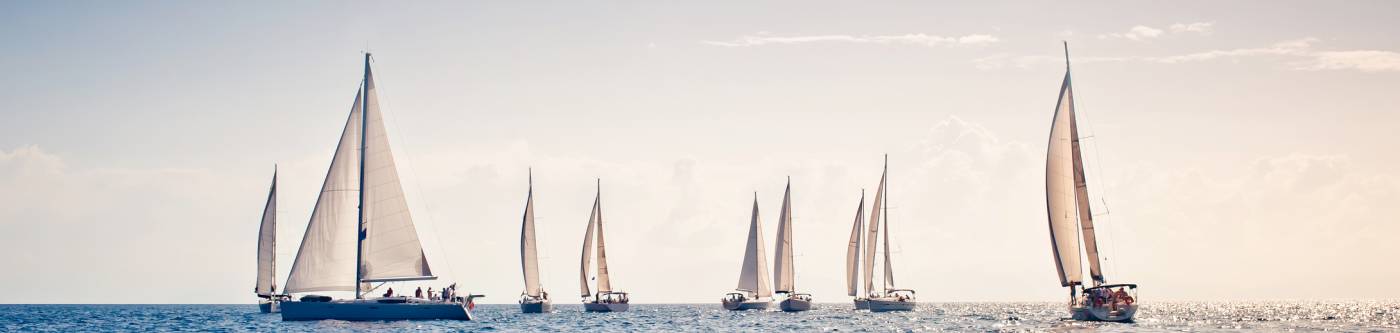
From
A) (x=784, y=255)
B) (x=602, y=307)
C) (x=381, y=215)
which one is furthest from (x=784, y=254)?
(x=381, y=215)

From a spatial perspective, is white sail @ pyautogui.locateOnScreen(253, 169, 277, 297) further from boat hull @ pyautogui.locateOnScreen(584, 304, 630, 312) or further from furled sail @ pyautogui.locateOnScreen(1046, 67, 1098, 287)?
furled sail @ pyautogui.locateOnScreen(1046, 67, 1098, 287)

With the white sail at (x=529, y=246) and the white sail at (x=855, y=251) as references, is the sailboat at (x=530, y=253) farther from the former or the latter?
the white sail at (x=855, y=251)

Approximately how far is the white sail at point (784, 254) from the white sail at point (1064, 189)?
48914 millimetres

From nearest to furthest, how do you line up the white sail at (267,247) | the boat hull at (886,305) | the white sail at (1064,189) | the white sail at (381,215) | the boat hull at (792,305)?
1. the white sail at (381,215)
2. the white sail at (1064,189)
3. the white sail at (267,247)
4. the boat hull at (886,305)
5. the boat hull at (792,305)

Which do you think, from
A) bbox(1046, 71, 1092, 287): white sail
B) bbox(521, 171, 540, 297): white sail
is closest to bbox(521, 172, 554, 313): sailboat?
bbox(521, 171, 540, 297): white sail

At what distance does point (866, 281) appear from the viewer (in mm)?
110062

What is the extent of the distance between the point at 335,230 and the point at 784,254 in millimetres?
57271

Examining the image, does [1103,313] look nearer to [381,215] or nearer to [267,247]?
[381,215]

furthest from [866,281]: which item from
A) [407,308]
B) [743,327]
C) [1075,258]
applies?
[407,308]

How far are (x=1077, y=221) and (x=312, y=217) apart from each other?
126ft

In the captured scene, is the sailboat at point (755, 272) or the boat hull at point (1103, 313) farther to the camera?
the sailboat at point (755, 272)

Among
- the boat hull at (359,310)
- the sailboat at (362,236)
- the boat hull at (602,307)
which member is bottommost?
the boat hull at (602,307)

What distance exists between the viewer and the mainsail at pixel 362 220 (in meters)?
62.5

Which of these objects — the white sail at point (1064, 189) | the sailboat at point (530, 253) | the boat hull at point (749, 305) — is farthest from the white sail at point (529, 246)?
the white sail at point (1064, 189)
